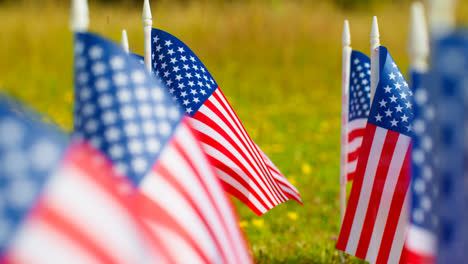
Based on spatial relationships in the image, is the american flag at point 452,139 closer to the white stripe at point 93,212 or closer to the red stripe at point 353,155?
the white stripe at point 93,212

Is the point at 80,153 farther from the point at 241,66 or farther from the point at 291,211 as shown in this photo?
the point at 241,66

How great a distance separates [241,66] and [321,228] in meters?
7.35

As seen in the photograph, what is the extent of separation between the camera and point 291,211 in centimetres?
527

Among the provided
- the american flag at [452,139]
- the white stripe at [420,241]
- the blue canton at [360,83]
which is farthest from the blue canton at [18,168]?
the blue canton at [360,83]


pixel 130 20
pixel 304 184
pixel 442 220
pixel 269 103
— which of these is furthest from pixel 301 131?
pixel 442 220

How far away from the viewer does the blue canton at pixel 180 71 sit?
3104 millimetres

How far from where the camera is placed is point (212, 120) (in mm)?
3131

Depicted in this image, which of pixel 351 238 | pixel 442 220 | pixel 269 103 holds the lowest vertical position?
pixel 269 103

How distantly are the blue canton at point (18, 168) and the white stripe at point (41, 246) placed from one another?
0.03 metres

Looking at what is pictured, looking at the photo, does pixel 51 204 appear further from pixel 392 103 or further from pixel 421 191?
pixel 392 103

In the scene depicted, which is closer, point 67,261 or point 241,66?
point 67,261

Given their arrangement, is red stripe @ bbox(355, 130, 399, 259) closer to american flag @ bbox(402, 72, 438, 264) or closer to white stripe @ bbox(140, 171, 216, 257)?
american flag @ bbox(402, 72, 438, 264)

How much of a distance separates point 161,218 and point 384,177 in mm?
1573

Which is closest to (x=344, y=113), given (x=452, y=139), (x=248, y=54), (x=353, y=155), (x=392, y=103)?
(x=353, y=155)
